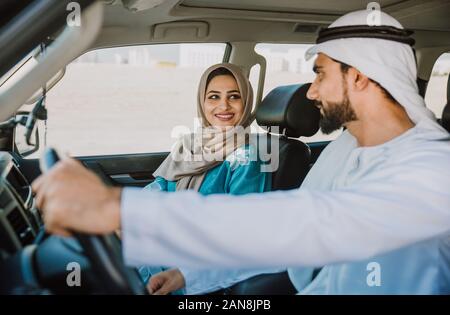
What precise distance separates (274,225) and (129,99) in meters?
3.79

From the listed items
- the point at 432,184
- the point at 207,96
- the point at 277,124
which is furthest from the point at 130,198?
the point at 277,124

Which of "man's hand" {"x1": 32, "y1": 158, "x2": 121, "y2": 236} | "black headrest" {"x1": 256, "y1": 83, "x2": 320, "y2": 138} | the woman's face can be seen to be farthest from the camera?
"black headrest" {"x1": 256, "y1": 83, "x2": 320, "y2": 138}

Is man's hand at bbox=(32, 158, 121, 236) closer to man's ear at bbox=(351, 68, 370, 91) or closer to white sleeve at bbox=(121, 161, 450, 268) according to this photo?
white sleeve at bbox=(121, 161, 450, 268)

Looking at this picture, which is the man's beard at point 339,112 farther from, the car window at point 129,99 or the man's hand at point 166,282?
the car window at point 129,99

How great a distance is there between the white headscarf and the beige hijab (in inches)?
44.4

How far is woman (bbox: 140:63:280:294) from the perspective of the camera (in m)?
2.65

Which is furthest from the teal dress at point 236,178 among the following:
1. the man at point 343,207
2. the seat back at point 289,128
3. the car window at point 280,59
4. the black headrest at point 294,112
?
the car window at point 280,59

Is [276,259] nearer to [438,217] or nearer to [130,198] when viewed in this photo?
[130,198]

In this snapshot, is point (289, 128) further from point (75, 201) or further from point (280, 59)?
point (75, 201)

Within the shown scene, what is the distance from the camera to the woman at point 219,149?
265cm

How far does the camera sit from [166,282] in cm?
223

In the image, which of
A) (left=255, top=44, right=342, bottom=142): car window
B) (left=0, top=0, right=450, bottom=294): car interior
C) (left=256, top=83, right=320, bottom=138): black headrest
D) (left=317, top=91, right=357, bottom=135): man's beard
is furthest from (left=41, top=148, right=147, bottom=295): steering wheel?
(left=255, top=44, right=342, bottom=142): car window

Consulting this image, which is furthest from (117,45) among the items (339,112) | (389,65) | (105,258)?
(105,258)
